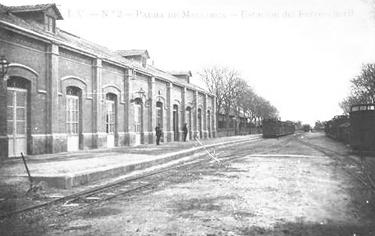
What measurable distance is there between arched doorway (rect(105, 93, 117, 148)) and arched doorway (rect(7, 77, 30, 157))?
675cm

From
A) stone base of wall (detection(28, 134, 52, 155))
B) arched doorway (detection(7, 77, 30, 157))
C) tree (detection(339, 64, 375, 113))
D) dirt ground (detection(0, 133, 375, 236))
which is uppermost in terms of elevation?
tree (detection(339, 64, 375, 113))

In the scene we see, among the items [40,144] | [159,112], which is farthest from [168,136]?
[40,144]

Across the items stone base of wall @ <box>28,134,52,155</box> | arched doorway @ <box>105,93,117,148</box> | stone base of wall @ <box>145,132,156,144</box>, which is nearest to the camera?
stone base of wall @ <box>28,134,52,155</box>

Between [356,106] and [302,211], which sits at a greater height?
[356,106]

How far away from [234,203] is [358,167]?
7566mm

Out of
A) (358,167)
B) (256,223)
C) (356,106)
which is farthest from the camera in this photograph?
(356,106)

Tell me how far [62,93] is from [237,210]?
13.8 meters

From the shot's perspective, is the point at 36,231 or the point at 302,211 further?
the point at 302,211

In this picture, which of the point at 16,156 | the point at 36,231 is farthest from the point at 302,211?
the point at 16,156

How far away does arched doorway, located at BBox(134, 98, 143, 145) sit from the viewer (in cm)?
2561

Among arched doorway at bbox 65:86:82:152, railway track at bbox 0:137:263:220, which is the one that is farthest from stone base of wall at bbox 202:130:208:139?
railway track at bbox 0:137:263:220

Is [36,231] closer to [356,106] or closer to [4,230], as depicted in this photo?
[4,230]

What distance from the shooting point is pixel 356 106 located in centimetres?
1878

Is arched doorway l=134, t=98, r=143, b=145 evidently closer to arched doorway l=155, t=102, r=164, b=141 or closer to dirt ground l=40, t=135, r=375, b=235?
→ arched doorway l=155, t=102, r=164, b=141
